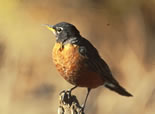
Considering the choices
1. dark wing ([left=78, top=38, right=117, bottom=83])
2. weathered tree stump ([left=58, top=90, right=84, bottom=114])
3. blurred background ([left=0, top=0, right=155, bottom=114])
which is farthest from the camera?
blurred background ([left=0, top=0, right=155, bottom=114])

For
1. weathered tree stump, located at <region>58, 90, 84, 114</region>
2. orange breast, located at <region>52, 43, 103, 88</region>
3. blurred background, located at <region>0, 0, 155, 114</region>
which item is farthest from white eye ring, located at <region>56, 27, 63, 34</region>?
blurred background, located at <region>0, 0, 155, 114</region>

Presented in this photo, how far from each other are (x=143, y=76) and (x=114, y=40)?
36.9 inches

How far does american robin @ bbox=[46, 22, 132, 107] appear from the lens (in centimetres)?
779

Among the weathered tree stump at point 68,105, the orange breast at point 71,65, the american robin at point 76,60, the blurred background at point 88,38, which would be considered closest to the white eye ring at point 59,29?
the american robin at point 76,60

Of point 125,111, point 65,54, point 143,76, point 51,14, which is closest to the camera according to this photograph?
point 65,54

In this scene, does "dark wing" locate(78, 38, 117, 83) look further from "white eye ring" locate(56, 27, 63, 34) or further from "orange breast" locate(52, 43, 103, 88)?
"white eye ring" locate(56, 27, 63, 34)

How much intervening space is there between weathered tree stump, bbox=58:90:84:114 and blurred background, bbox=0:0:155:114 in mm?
3475

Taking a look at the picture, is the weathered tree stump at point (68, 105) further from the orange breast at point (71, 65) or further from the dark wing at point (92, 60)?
the dark wing at point (92, 60)

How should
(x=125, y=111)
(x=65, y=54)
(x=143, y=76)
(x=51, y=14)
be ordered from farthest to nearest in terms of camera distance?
1. (x=51, y=14)
2. (x=143, y=76)
3. (x=125, y=111)
4. (x=65, y=54)

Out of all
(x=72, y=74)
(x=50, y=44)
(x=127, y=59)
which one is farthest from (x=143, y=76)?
(x=72, y=74)

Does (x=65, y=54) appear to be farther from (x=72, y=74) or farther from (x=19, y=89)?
(x=19, y=89)

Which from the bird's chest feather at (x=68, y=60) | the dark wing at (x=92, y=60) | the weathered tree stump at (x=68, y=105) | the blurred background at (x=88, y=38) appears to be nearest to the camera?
the weathered tree stump at (x=68, y=105)

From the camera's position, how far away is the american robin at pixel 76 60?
779 centimetres

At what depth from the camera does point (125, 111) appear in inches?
443
